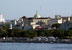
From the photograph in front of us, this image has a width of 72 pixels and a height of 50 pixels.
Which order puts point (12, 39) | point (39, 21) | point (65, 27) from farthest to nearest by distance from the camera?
point (39, 21), point (65, 27), point (12, 39)

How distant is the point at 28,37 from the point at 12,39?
283cm

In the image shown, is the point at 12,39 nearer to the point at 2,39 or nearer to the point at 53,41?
the point at 2,39

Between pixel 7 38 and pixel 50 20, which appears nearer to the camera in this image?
pixel 7 38

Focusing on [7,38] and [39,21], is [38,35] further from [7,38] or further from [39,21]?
[39,21]

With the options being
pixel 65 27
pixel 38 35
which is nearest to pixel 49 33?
pixel 38 35

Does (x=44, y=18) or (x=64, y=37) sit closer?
(x=64, y=37)

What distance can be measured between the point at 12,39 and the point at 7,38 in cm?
148

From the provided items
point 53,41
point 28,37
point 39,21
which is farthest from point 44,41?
point 39,21

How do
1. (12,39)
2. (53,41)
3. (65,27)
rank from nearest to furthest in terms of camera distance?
1. (53,41)
2. (12,39)
3. (65,27)

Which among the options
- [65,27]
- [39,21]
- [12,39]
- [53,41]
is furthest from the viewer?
[39,21]

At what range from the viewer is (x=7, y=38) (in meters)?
82.8

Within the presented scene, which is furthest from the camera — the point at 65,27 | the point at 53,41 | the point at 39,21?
the point at 39,21

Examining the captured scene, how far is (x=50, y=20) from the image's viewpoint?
12825 cm

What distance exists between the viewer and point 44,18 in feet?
441
